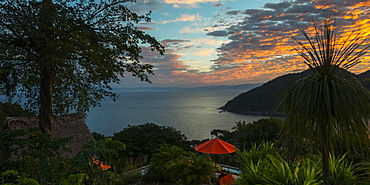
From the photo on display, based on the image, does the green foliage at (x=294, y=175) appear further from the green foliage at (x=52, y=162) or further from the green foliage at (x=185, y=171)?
the green foliage at (x=185, y=171)

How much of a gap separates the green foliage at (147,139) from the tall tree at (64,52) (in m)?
12.7

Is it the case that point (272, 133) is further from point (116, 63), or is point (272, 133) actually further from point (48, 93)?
point (48, 93)

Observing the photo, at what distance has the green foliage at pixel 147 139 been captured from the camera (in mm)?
22516

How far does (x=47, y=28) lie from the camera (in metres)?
7.07

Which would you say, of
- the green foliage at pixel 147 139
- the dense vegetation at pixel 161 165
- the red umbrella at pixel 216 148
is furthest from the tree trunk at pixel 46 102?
the green foliage at pixel 147 139

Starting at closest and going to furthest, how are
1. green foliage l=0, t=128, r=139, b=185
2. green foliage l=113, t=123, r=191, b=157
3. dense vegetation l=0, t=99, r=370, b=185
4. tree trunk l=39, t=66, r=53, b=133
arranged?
dense vegetation l=0, t=99, r=370, b=185
green foliage l=0, t=128, r=139, b=185
tree trunk l=39, t=66, r=53, b=133
green foliage l=113, t=123, r=191, b=157

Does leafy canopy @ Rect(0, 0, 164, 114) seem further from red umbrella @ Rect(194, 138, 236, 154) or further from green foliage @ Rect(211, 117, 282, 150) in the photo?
green foliage @ Rect(211, 117, 282, 150)

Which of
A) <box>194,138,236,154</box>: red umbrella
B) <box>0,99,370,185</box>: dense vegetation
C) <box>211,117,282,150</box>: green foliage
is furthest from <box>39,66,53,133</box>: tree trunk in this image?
<box>211,117,282,150</box>: green foliage

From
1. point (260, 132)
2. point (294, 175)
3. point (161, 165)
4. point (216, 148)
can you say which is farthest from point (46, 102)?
point (260, 132)

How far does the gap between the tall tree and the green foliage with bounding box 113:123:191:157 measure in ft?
41.7

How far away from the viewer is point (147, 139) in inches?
967

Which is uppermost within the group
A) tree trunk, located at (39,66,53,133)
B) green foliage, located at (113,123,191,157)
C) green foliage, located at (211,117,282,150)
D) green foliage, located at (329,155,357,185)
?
tree trunk, located at (39,66,53,133)

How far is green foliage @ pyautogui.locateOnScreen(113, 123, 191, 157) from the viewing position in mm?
22516

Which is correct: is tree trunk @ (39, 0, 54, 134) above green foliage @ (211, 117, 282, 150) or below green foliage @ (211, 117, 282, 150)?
above
